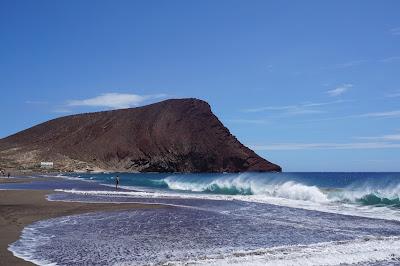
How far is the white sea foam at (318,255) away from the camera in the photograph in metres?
11.5

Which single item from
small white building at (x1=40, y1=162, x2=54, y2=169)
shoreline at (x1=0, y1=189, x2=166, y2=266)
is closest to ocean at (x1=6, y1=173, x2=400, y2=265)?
shoreline at (x1=0, y1=189, x2=166, y2=266)

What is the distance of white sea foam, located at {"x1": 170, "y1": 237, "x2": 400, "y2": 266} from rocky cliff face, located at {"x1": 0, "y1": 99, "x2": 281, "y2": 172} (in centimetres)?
13781

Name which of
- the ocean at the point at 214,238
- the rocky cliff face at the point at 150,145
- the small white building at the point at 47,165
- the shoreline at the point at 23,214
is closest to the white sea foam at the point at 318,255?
the ocean at the point at 214,238

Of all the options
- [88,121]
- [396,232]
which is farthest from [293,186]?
[88,121]

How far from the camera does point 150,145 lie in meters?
166

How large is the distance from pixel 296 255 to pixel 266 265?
5.17ft

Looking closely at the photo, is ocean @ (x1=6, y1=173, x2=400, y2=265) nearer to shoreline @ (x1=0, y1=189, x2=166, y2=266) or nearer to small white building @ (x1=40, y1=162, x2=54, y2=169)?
shoreline @ (x1=0, y1=189, x2=166, y2=266)

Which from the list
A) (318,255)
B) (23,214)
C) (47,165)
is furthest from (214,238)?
(47,165)

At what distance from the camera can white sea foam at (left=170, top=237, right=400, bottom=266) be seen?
452 inches

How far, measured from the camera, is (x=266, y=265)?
11.1 meters

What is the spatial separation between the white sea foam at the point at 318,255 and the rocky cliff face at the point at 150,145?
452ft

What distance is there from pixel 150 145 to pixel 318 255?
154616 millimetres

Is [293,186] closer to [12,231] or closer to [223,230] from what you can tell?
[223,230]

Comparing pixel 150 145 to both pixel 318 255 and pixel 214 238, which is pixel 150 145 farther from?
pixel 318 255
